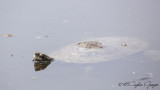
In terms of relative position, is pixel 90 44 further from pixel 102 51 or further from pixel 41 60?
pixel 41 60

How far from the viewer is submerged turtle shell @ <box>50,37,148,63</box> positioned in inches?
245

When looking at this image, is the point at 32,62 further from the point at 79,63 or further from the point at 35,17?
the point at 35,17

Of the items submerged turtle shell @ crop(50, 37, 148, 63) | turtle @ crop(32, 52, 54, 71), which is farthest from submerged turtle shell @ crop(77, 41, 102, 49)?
turtle @ crop(32, 52, 54, 71)

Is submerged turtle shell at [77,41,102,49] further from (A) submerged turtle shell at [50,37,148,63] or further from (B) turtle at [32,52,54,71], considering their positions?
(B) turtle at [32,52,54,71]

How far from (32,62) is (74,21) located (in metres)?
2.38

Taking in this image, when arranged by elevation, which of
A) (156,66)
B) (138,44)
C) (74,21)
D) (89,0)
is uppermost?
(89,0)

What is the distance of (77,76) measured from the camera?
5676mm

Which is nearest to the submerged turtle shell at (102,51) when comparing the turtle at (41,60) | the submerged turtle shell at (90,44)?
the submerged turtle shell at (90,44)

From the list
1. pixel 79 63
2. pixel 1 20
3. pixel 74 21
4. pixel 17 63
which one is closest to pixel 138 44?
pixel 79 63

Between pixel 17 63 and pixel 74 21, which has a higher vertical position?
pixel 74 21

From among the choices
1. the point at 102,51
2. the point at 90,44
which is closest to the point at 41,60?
the point at 90,44

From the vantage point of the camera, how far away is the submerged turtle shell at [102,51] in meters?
6.21

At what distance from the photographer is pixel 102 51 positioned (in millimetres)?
6398

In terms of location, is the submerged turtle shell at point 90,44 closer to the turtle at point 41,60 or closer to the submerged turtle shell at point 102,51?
the submerged turtle shell at point 102,51
